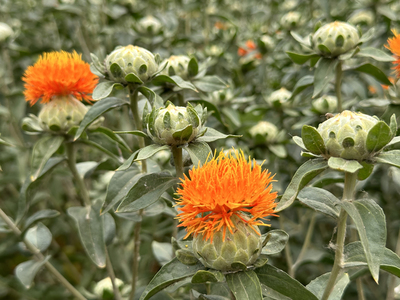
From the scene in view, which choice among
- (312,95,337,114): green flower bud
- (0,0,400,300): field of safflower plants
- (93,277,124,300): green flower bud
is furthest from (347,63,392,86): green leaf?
(93,277,124,300): green flower bud

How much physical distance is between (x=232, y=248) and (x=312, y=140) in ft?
1.31

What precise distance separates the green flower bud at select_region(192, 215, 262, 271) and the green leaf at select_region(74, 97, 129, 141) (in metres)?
0.71

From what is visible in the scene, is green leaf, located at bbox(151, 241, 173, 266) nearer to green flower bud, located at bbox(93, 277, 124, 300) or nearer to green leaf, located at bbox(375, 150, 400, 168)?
green flower bud, located at bbox(93, 277, 124, 300)

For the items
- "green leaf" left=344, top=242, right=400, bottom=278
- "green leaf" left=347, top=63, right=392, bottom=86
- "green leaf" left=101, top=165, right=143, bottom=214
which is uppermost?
"green leaf" left=347, top=63, right=392, bottom=86

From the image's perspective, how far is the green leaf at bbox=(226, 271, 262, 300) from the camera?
44.6 inches

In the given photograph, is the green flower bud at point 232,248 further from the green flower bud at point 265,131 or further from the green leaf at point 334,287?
the green flower bud at point 265,131

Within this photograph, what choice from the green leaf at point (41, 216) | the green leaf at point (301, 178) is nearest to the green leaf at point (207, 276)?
the green leaf at point (301, 178)

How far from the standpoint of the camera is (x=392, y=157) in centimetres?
117

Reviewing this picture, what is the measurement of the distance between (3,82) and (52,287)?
1.77 metres

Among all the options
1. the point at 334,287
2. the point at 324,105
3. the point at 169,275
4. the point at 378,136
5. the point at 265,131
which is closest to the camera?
the point at 378,136

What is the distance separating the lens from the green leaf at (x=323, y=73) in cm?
190

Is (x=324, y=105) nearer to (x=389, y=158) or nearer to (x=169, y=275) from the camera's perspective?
(x=389, y=158)

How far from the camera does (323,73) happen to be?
1.93m

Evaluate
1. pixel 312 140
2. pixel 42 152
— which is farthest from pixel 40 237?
pixel 312 140
